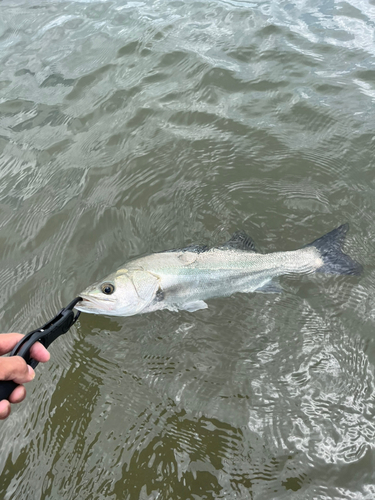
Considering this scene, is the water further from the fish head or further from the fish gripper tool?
the fish gripper tool

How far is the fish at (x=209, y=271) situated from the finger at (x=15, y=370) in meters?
1.39

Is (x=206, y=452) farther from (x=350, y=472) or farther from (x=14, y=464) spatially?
(x=14, y=464)

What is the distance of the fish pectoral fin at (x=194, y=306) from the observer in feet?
13.9

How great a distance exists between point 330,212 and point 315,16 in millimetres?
6564

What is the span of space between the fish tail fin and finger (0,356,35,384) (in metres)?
3.25

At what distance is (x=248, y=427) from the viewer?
A: 3.62 m

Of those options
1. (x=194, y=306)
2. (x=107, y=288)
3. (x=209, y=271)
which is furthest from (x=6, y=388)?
(x=209, y=271)

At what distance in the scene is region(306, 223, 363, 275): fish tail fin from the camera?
174 inches

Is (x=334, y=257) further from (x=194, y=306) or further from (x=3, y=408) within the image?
(x=3, y=408)

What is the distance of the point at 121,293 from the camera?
3.90 meters

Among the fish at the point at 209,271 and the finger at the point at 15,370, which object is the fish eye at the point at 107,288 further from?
the finger at the point at 15,370

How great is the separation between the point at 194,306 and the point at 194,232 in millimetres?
A: 1315

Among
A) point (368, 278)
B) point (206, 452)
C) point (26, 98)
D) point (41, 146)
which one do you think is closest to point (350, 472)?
point (206, 452)

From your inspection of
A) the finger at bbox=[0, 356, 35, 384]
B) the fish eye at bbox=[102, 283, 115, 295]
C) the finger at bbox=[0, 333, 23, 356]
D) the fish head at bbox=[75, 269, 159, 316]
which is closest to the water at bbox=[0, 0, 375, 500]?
the fish head at bbox=[75, 269, 159, 316]
